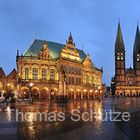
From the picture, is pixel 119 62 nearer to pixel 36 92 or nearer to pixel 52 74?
pixel 52 74

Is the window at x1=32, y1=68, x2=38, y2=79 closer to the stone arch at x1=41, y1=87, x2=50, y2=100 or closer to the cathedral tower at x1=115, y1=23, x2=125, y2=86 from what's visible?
the stone arch at x1=41, y1=87, x2=50, y2=100

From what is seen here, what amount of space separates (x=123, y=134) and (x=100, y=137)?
145 centimetres

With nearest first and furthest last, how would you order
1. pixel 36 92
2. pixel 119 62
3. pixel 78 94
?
pixel 36 92, pixel 78 94, pixel 119 62

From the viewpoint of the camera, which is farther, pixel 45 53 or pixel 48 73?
pixel 45 53

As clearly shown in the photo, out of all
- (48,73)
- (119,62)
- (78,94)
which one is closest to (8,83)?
(48,73)

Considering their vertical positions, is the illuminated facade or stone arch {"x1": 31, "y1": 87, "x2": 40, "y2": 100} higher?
the illuminated facade

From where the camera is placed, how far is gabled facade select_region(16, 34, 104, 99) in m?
77.1

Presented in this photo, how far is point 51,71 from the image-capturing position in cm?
8256

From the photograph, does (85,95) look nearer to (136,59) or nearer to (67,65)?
(67,65)

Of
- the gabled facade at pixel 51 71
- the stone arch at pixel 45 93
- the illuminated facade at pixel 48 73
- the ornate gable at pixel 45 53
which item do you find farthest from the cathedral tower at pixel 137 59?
the stone arch at pixel 45 93

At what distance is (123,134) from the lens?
38.7 feet

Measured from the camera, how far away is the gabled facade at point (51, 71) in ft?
253

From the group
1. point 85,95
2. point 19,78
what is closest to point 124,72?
point 85,95

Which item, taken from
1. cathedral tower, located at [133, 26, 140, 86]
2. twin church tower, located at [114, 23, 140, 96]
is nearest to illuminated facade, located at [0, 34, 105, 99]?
twin church tower, located at [114, 23, 140, 96]
